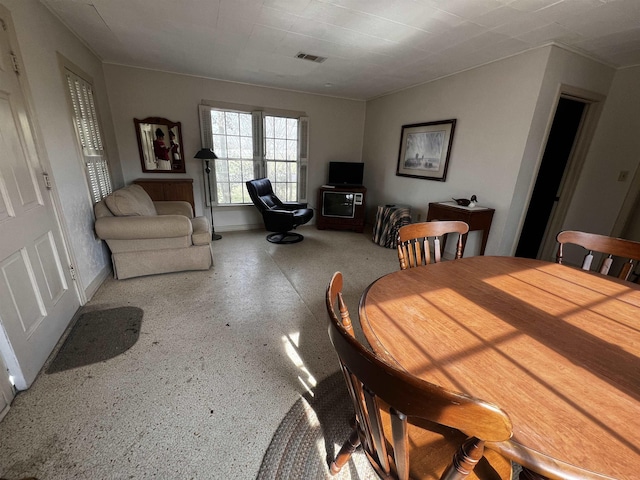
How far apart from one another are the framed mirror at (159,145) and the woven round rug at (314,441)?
387 centimetres

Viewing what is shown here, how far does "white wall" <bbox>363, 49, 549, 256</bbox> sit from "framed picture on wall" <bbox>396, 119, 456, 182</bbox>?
0.08 metres

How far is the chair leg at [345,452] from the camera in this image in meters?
1.03

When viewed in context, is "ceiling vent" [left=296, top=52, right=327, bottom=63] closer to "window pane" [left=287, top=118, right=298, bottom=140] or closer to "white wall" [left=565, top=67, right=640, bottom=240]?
"window pane" [left=287, top=118, right=298, bottom=140]

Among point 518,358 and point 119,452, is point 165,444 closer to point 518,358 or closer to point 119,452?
point 119,452

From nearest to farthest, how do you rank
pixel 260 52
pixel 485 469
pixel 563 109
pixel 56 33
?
pixel 485 469, pixel 56 33, pixel 260 52, pixel 563 109

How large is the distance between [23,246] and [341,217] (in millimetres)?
3812

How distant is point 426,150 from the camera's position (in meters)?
3.79

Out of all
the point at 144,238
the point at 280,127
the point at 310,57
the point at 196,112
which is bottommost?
the point at 144,238

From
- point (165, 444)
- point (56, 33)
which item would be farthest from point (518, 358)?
point (56, 33)

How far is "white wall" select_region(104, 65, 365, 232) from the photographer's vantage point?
3604 mm

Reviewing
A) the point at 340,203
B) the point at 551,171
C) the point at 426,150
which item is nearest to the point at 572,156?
the point at 551,171

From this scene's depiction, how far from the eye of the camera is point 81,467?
1111mm

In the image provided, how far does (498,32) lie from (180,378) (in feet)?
11.7

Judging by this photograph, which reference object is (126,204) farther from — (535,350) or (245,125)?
(535,350)
